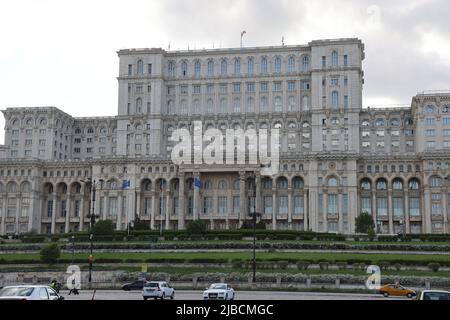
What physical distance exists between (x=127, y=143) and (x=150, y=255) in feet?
221

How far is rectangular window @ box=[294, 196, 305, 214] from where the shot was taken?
132000 millimetres

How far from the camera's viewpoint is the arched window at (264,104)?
147125 millimetres

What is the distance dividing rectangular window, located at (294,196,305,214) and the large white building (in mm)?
262

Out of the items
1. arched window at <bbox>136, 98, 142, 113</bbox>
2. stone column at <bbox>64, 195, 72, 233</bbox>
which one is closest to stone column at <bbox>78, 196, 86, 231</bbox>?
stone column at <bbox>64, 195, 72, 233</bbox>

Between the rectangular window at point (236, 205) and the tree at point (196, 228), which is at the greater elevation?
the rectangular window at point (236, 205)

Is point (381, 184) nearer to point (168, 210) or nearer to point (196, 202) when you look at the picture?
point (196, 202)

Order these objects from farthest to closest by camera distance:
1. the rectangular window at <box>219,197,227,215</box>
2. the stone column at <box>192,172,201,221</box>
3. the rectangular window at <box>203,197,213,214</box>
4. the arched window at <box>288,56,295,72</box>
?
the arched window at <box>288,56,295,72</box>
the rectangular window at <box>203,197,213,214</box>
the rectangular window at <box>219,197,227,215</box>
the stone column at <box>192,172,201,221</box>

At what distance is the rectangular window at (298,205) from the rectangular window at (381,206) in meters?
15.8

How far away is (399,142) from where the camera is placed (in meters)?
143

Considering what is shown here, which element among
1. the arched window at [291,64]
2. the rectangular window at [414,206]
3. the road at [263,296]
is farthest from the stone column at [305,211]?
the road at [263,296]

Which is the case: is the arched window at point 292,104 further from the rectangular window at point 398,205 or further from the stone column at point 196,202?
the rectangular window at point 398,205

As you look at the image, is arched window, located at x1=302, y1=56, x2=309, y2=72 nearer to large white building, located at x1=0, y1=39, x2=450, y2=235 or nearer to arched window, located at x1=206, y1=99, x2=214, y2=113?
large white building, located at x1=0, y1=39, x2=450, y2=235

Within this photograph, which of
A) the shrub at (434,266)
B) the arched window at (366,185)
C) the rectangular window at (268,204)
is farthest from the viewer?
the rectangular window at (268,204)
